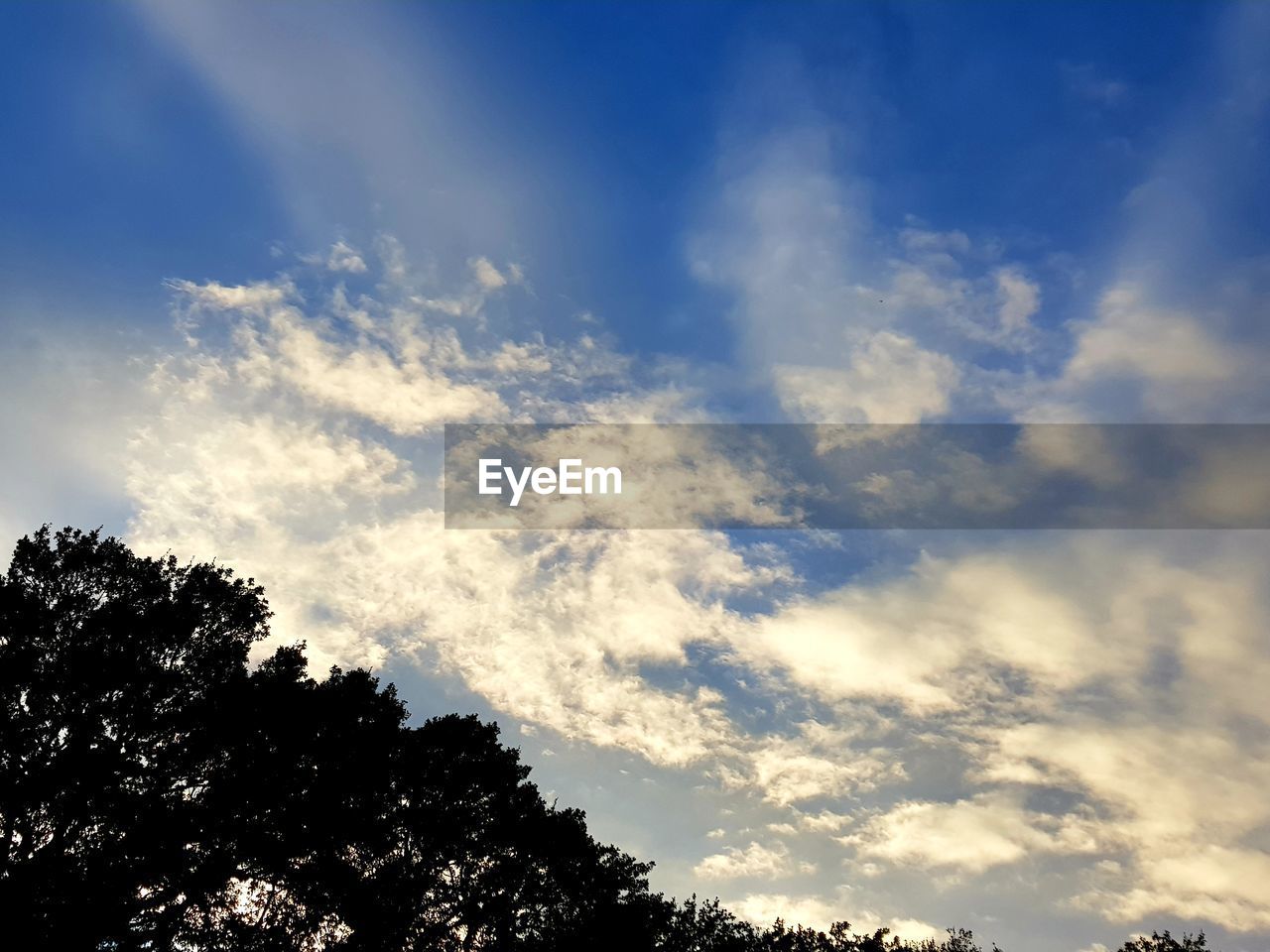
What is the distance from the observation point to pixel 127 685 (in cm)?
3072

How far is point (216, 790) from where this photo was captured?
106 feet

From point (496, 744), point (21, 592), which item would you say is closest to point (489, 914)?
point (496, 744)

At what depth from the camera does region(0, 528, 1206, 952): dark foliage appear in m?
28.6

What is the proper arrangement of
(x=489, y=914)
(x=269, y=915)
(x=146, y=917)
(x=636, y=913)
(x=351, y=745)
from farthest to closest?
(x=636, y=913)
(x=489, y=914)
(x=351, y=745)
(x=269, y=915)
(x=146, y=917)

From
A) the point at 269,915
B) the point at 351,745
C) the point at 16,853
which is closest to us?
the point at 16,853

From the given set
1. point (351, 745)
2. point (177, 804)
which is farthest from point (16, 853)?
point (351, 745)

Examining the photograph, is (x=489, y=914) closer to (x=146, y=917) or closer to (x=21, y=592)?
(x=146, y=917)

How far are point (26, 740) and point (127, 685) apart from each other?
145 inches

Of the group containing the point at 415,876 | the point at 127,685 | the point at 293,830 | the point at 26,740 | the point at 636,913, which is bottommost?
the point at 636,913

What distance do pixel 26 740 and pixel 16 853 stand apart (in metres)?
4.13

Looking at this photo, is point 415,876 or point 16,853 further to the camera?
point 415,876

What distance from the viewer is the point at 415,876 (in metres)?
39.0

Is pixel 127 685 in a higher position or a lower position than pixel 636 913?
higher

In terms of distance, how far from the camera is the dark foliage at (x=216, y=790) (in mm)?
28609
